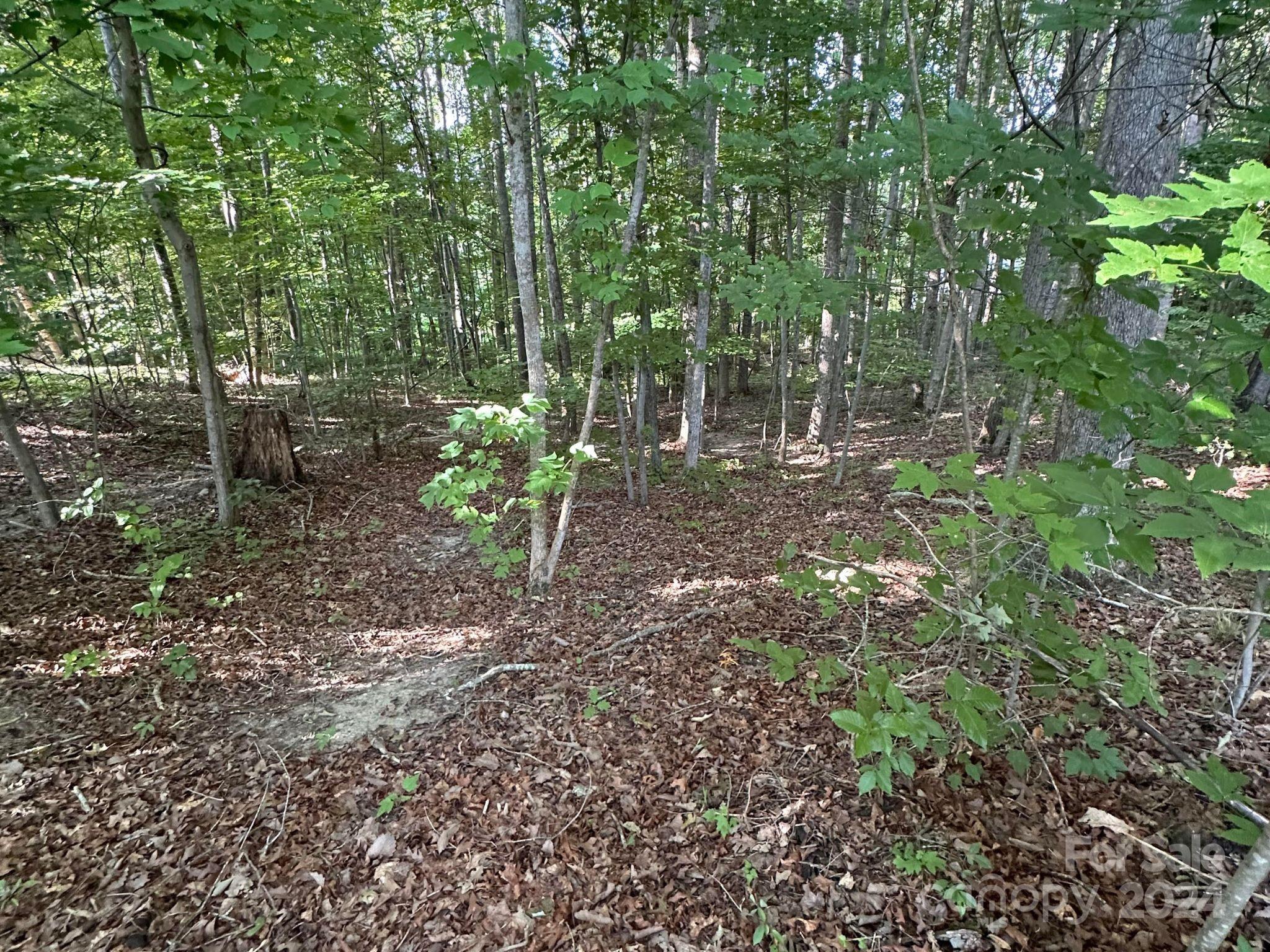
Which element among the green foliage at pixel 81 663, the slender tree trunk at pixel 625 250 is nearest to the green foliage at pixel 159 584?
the green foliage at pixel 81 663

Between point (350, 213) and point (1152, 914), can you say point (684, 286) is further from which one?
point (1152, 914)

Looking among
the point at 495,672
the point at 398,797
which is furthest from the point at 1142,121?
the point at 398,797

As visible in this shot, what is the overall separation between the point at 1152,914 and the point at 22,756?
Result: 610 cm

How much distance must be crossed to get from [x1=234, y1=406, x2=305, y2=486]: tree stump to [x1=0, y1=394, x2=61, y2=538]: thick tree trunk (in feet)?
6.69

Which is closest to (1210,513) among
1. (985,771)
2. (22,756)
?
(985,771)

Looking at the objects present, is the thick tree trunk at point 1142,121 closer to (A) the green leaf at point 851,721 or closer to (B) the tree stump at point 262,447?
(A) the green leaf at point 851,721

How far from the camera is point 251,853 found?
3.11 metres

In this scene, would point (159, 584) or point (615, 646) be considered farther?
point (615, 646)

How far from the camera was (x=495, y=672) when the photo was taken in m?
4.63

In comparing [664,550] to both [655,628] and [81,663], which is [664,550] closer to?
[655,628]

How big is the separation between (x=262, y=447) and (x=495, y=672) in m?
5.83

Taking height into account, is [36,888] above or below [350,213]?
below

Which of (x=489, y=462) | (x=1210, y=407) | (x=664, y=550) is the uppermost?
(x=1210, y=407)

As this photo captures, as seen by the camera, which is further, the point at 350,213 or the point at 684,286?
the point at 350,213
